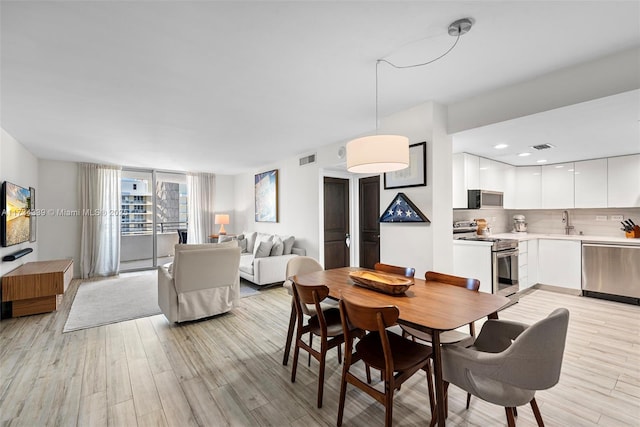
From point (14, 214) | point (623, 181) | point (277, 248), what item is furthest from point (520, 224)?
point (14, 214)

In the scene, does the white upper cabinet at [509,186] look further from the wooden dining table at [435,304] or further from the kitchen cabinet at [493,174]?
the wooden dining table at [435,304]

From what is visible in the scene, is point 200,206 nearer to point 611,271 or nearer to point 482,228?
point 482,228

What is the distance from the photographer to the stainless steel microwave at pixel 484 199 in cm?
437

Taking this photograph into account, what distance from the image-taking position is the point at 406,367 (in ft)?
5.38

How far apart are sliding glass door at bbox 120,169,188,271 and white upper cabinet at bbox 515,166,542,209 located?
7912 millimetres

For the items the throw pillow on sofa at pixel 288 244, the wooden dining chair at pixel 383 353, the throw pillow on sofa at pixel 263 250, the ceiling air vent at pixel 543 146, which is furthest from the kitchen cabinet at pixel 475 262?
the throw pillow on sofa at pixel 263 250

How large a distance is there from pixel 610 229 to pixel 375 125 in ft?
14.5

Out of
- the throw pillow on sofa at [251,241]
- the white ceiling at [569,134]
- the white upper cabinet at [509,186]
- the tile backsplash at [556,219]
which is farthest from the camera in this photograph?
the throw pillow on sofa at [251,241]

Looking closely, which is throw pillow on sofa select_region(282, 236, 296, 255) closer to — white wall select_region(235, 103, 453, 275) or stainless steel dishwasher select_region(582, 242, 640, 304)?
white wall select_region(235, 103, 453, 275)

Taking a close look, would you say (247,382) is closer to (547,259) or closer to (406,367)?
(406,367)

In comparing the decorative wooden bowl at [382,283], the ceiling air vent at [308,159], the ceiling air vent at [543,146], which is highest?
the ceiling air vent at [308,159]

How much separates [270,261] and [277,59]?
346 cm

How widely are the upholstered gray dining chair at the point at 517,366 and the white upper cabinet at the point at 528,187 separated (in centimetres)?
477

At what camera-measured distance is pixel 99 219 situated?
6.26 metres
